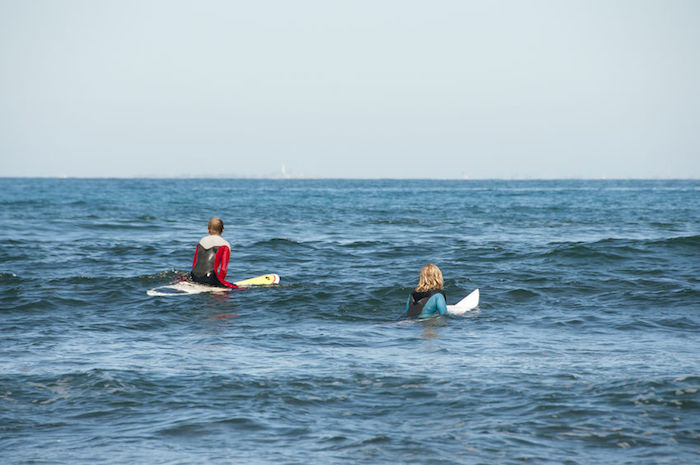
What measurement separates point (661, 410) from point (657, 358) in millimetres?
2501

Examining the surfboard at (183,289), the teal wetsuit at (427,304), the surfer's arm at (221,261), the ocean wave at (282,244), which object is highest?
the surfer's arm at (221,261)

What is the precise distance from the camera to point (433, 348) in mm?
11062

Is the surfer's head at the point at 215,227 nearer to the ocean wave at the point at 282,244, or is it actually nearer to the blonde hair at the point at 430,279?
the blonde hair at the point at 430,279

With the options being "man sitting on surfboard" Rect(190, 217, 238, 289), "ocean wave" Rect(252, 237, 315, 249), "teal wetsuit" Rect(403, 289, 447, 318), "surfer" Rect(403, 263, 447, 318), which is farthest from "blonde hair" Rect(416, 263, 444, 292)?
"ocean wave" Rect(252, 237, 315, 249)

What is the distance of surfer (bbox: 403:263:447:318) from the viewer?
13273 mm

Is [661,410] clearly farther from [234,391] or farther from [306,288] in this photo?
[306,288]

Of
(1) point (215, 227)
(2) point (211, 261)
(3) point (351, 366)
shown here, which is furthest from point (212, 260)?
(3) point (351, 366)

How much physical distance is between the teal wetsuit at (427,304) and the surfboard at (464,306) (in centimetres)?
82

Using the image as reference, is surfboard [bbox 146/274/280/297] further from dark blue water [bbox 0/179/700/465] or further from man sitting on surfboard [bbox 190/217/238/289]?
dark blue water [bbox 0/179/700/465]

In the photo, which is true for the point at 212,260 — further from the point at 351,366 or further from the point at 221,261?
the point at 351,366

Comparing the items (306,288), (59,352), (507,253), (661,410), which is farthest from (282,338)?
(507,253)

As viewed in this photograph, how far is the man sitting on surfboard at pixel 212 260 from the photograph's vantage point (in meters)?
16.2

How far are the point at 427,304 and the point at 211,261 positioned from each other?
5762 mm

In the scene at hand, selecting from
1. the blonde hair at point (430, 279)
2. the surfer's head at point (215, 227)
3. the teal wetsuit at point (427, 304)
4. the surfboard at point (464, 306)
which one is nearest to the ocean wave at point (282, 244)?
the surfer's head at point (215, 227)
